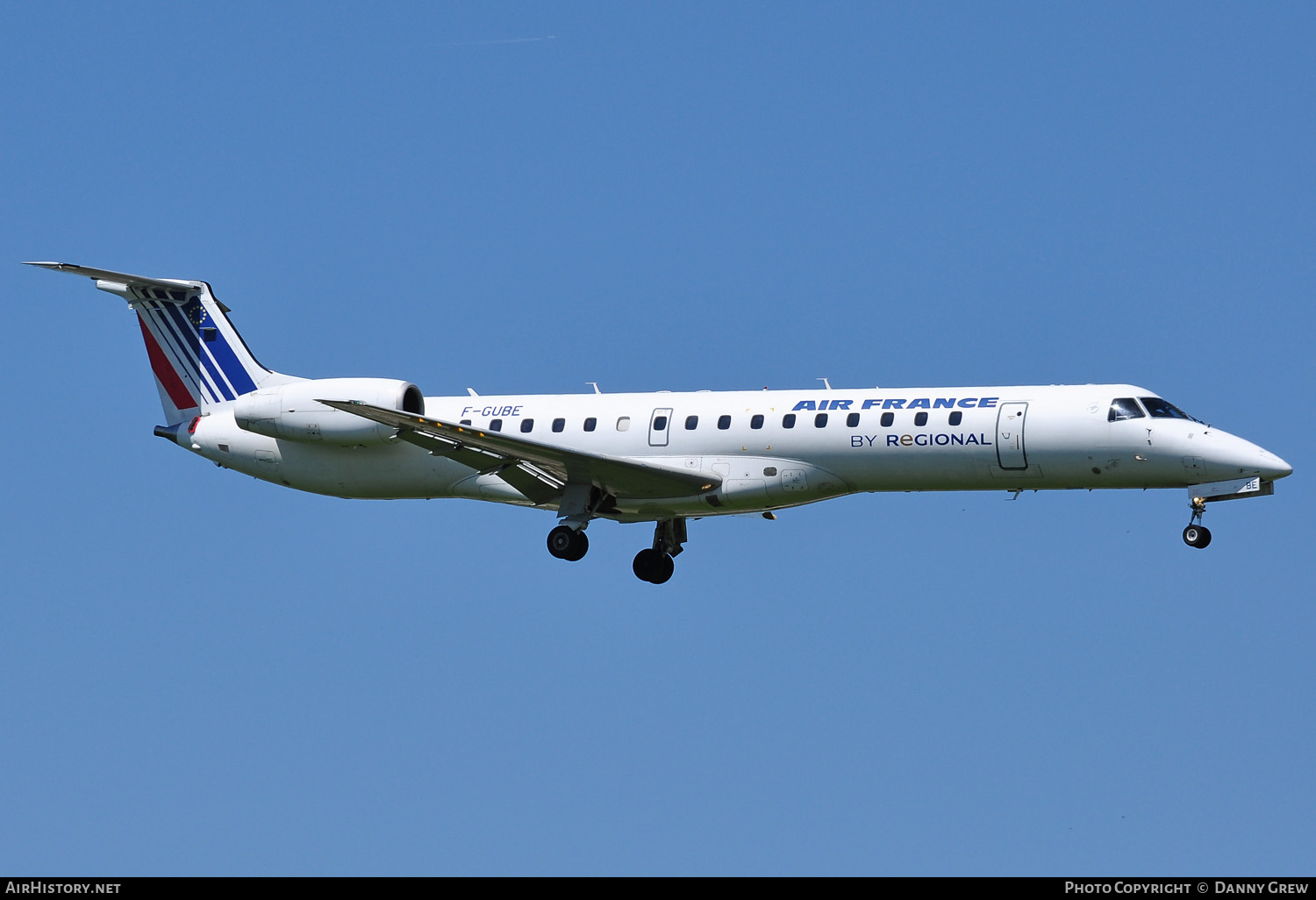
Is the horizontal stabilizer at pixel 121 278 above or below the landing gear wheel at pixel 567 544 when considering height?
above

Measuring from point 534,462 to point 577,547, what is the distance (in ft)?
5.58

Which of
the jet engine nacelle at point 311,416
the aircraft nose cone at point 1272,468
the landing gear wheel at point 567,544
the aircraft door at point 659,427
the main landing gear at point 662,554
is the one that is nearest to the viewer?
the aircraft nose cone at point 1272,468

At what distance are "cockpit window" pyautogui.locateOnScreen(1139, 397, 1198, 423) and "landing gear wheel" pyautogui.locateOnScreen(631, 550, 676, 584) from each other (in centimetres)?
949

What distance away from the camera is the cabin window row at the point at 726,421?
30484 millimetres

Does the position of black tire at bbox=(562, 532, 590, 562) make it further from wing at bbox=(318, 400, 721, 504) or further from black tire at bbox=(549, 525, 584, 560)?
wing at bbox=(318, 400, 721, 504)

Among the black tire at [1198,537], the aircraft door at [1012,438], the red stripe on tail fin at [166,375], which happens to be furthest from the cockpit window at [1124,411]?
the red stripe on tail fin at [166,375]

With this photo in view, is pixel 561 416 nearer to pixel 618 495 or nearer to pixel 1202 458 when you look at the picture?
pixel 618 495

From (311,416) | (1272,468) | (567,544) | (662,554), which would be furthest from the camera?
(662,554)

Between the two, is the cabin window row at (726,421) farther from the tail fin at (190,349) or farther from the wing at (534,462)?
the tail fin at (190,349)

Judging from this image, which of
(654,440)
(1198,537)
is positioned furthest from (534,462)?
(1198,537)

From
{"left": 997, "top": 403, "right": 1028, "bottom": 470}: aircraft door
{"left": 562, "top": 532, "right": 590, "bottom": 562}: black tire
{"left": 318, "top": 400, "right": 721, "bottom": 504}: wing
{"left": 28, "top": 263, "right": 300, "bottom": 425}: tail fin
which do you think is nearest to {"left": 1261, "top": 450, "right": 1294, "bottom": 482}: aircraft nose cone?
{"left": 997, "top": 403, "right": 1028, "bottom": 470}: aircraft door

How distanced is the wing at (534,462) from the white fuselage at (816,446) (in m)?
0.41

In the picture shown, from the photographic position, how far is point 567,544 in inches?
1259

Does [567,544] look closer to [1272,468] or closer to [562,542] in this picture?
[562,542]
